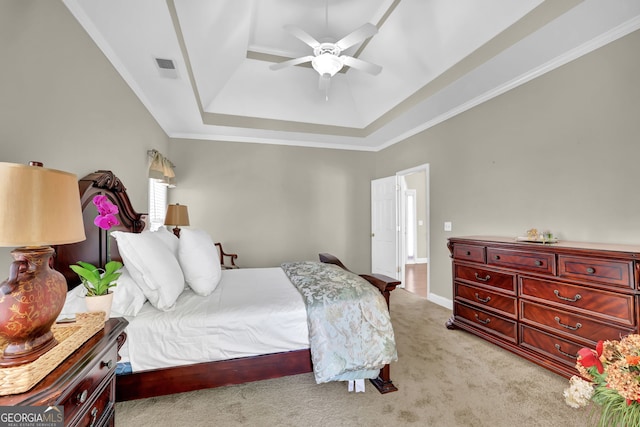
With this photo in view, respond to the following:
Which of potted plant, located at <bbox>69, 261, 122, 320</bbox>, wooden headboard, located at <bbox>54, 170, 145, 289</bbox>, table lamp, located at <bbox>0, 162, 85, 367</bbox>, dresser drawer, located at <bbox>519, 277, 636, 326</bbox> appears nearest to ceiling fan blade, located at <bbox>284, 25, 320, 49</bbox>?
wooden headboard, located at <bbox>54, 170, 145, 289</bbox>

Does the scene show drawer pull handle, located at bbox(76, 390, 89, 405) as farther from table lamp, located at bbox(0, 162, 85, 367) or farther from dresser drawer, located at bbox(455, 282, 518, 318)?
dresser drawer, located at bbox(455, 282, 518, 318)

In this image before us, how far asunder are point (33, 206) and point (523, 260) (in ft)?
10.1

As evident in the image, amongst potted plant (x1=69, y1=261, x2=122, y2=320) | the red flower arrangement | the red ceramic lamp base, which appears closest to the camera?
the red flower arrangement

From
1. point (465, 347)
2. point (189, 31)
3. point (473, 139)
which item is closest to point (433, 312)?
point (465, 347)

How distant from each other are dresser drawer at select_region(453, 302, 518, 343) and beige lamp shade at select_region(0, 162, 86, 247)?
3158mm

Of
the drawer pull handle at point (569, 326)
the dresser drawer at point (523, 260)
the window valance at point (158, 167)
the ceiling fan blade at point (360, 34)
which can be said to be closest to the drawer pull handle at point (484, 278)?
the dresser drawer at point (523, 260)

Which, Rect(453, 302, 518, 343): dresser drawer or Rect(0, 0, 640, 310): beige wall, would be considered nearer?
Rect(0, 0, 640, 310): beige wall

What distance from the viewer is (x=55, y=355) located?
872 millimetres

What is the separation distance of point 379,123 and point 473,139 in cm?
150

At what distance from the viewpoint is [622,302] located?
72.8 inches

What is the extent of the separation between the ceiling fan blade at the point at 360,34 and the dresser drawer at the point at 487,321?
9.24 feet

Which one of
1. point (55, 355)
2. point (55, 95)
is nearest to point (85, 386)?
point (55, 355)

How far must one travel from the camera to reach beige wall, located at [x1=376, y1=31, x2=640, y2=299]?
221cm

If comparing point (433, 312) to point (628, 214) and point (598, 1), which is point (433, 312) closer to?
point (628, 214)
